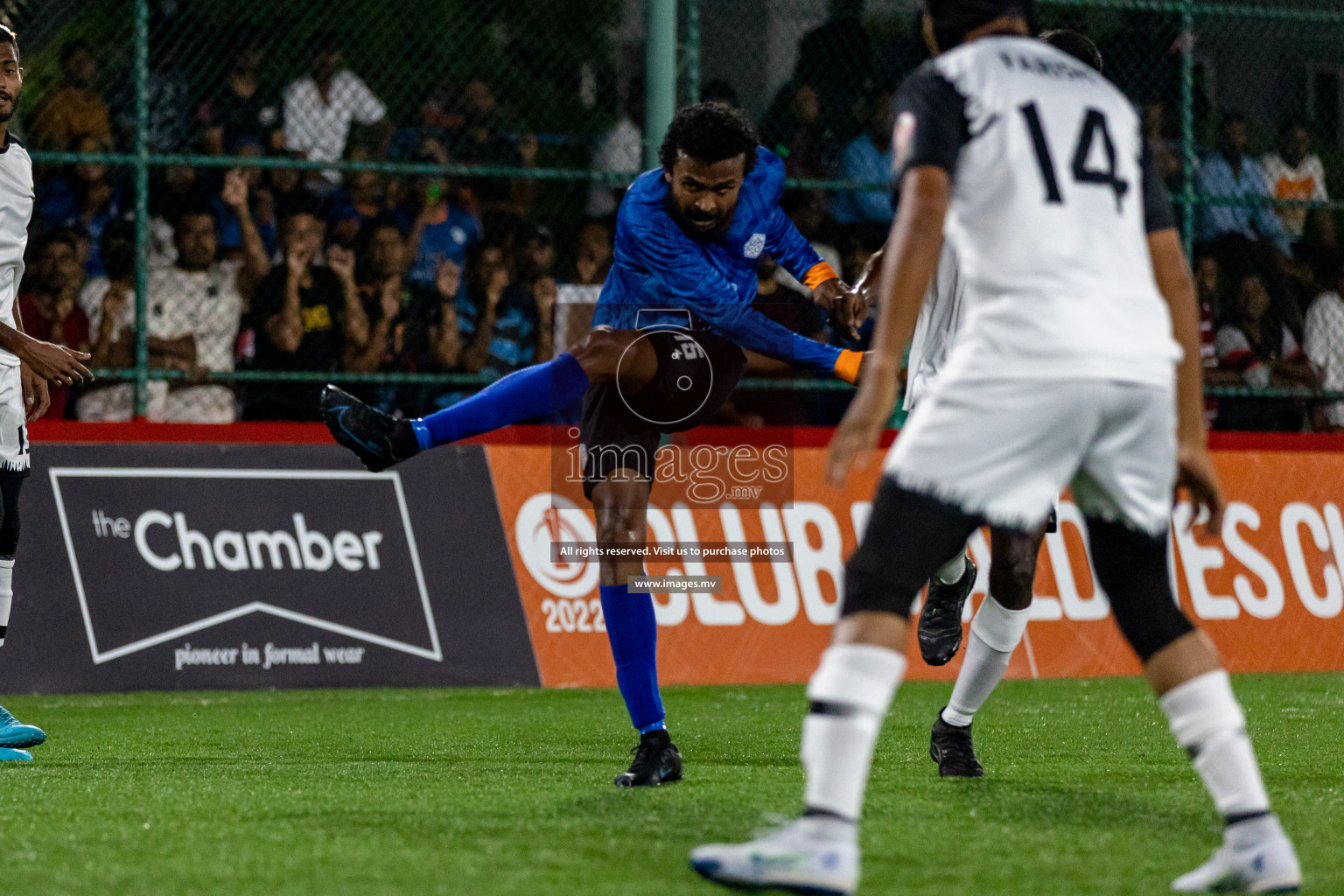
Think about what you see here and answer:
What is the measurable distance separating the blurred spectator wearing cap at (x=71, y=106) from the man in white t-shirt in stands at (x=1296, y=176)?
7160 millimetres

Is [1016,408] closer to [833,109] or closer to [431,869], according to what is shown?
[431,869]

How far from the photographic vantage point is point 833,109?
10594 mm

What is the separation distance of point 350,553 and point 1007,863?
5.48 m

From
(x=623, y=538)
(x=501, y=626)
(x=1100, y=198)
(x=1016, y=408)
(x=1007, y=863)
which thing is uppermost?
(x=1100, y=198)

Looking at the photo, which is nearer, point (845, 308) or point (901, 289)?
point (901, 289)

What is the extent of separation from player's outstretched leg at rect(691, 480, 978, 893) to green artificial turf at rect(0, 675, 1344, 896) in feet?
0.82

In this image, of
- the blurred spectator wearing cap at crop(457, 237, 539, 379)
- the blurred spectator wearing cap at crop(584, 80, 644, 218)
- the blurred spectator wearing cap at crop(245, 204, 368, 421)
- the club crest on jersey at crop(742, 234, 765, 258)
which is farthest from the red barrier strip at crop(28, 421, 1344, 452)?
the club crest on jersey at crop(742, 234, 765, 258)

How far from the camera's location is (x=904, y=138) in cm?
345

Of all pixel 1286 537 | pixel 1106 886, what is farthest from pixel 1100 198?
pixel 1286 537

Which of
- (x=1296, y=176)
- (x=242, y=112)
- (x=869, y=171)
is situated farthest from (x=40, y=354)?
(x=1296, y=176)

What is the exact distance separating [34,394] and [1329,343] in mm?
7809

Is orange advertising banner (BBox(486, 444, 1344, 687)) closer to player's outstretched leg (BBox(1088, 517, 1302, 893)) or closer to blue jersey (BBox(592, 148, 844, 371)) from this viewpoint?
blue jersey (BBox(592, 148, 844, 371))

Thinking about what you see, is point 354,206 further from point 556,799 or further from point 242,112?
point 556,799

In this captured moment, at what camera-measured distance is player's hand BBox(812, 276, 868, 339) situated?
17.6 feet
